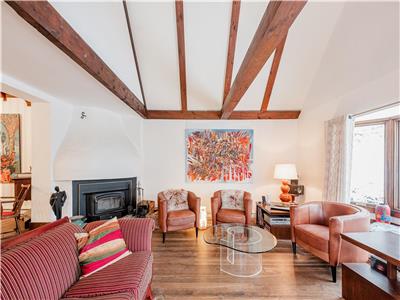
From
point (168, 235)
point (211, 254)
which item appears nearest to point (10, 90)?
point (168, 235)

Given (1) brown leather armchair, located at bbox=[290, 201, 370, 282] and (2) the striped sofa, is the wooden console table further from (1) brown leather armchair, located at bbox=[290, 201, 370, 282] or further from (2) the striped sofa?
(2) the striped sofa

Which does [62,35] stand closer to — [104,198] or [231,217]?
[104,198]

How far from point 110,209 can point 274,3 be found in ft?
13.8

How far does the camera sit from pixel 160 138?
15.0ft

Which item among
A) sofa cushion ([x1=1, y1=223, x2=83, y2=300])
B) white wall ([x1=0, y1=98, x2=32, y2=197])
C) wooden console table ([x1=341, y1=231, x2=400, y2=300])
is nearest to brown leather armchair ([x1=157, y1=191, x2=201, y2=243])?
sofa cushion ([x1=1, y1=223, x2=83, y2=300])

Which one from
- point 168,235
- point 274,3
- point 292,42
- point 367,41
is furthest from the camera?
point 168,235

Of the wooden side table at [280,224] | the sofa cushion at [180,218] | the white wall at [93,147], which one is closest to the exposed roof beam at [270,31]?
the wooden side table at [280,224]

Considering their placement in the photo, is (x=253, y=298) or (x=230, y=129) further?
(x=230, y=129)

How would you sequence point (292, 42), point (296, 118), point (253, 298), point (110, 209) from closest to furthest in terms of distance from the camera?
point (253, 298) → point (292, 42) → point (110, 209) → point (296, 118)

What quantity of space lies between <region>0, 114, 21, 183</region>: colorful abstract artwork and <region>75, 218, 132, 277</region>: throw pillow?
425 centimetres

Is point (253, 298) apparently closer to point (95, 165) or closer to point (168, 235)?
point (168, 235)

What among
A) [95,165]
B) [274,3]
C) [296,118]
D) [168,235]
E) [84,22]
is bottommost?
[168,235]

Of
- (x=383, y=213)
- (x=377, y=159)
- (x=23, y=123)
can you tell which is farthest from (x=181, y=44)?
(x=23, y=123)

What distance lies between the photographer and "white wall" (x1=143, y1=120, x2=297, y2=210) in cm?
447
